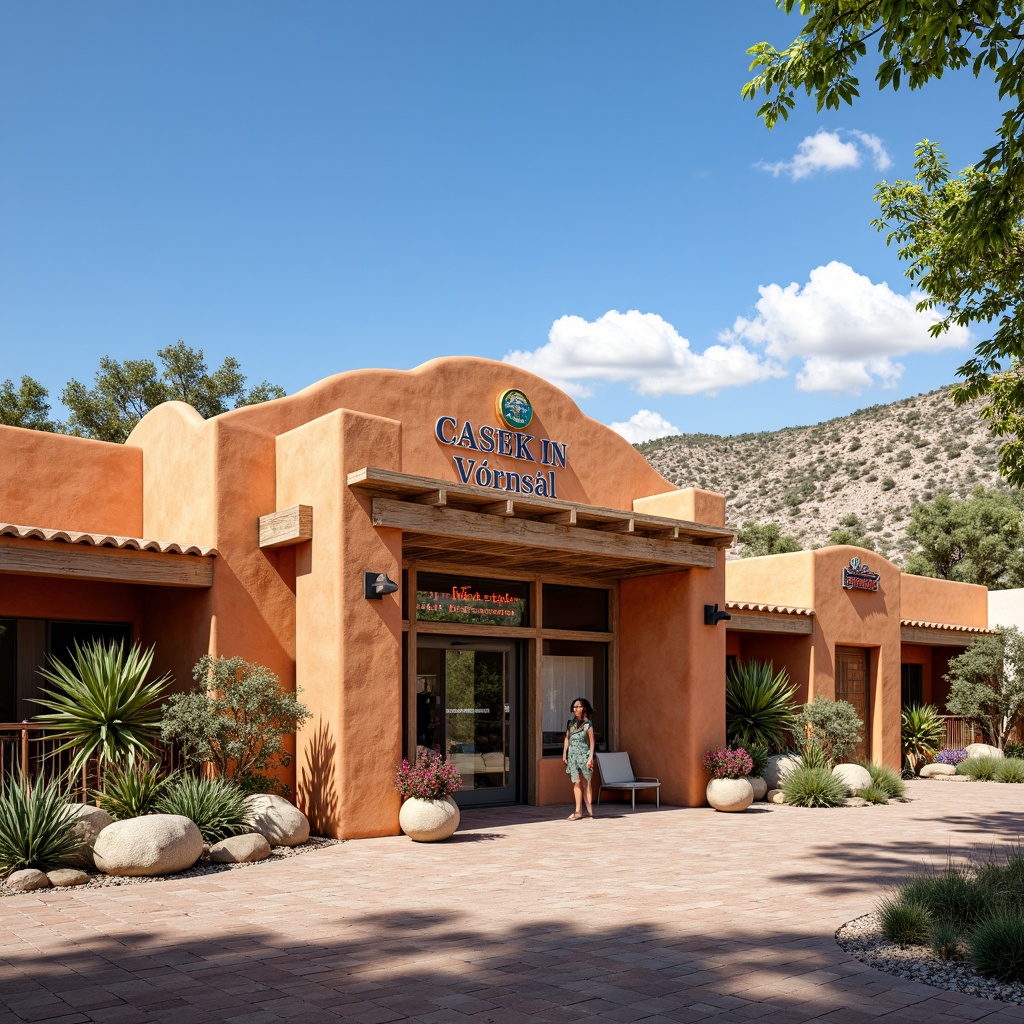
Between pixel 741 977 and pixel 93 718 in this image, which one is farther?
pixel 93 718

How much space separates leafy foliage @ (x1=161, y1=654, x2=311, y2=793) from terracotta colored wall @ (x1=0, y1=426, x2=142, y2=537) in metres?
3.24

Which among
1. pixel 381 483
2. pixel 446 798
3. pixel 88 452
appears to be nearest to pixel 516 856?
pixel 446 798

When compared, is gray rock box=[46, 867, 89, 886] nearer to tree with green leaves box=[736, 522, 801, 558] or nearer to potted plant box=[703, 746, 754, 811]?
potted plant box=[703, 746, 754, 811]

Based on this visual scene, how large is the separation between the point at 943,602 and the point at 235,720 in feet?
60.4

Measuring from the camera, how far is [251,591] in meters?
12.3

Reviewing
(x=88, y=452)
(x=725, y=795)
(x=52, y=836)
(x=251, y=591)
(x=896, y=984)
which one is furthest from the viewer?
(x=725, y=795)

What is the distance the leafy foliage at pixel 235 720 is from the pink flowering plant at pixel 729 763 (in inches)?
253

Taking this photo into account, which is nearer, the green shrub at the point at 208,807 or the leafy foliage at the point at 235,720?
the green shrub at the point at 208,807

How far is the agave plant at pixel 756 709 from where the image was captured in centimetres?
1689

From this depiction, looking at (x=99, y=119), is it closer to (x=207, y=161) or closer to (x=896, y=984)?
(x=207, y=161)

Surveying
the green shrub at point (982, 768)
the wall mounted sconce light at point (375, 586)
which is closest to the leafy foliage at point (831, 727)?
the green shrub at point (982, 768)

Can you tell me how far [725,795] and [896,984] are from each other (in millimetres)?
8605

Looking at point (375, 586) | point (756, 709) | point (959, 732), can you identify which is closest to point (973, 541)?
point (959, 732)

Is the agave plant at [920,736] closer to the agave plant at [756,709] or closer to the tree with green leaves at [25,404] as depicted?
the agave plant at [756,709]
